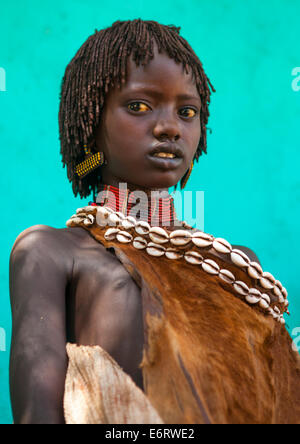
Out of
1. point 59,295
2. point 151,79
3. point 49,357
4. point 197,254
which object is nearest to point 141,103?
point 151,79

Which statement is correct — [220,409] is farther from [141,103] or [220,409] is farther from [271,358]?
[141,103]

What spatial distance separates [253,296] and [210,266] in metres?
0.12

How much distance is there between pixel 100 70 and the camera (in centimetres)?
149

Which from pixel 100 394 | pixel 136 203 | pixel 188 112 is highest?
pixel 188 112

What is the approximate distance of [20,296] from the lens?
1.29 meters

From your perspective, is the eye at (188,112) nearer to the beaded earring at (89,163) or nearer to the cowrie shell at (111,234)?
the beaded earring at (89,163)

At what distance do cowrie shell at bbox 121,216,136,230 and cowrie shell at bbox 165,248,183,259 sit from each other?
0.10 m

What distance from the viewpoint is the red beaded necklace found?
1510 mm

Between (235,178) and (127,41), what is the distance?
100 cm

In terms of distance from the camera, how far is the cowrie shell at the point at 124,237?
139cm

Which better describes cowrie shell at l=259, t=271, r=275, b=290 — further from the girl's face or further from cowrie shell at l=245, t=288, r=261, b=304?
the girl's face
